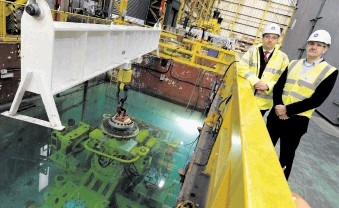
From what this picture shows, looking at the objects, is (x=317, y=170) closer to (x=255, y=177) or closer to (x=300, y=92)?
(x=300, y=92)

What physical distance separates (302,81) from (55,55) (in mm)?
2592

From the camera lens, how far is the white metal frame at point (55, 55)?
6.53 feet

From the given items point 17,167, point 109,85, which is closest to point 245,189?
point 17,167

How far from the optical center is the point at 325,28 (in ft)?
37.1

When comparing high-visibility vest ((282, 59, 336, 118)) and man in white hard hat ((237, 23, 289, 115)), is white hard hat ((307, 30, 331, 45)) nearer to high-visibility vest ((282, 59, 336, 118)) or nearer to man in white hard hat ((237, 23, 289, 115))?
high-visibility vest ((282, 59, 336, 118))

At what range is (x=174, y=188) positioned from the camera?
459 cm

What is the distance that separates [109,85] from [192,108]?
330cm

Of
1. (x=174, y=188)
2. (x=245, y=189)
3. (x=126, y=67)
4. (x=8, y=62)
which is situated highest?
(x=245, y=189)

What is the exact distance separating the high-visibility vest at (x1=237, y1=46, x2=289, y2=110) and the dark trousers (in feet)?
1.05

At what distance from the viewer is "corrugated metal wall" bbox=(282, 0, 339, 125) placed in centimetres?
838

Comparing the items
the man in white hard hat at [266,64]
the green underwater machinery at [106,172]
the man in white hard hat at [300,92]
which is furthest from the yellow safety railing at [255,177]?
the green underwater machinery at [106,172]

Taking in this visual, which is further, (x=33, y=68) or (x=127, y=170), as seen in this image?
(x=127, y=170)

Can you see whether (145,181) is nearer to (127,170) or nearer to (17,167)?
(127,170)

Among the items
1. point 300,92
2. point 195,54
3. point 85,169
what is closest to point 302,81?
point 300,92
